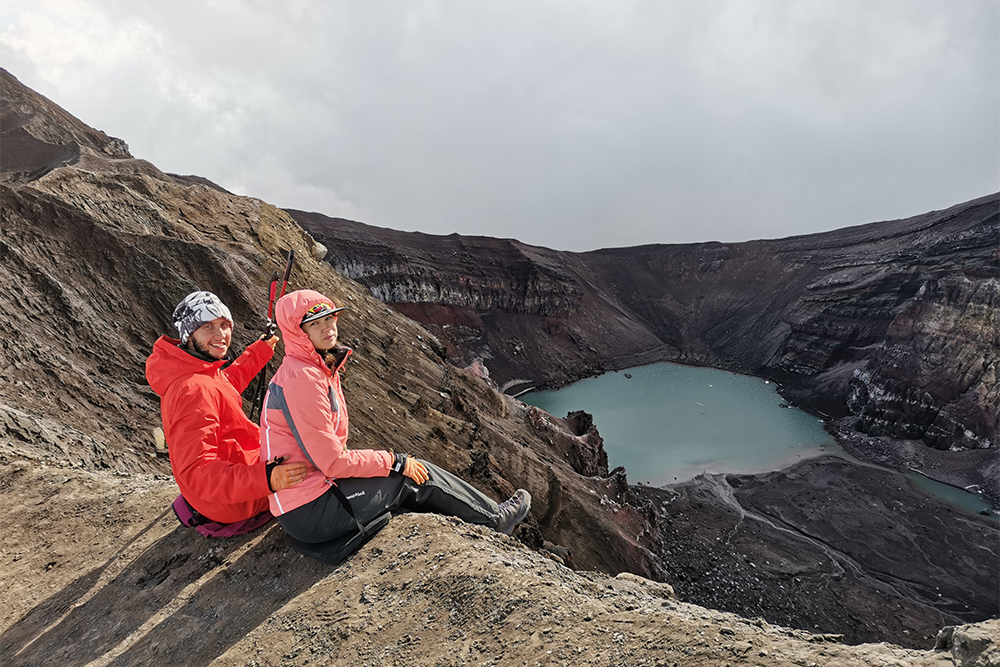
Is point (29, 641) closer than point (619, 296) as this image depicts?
Yes

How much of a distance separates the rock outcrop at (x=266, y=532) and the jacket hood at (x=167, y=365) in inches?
64.9

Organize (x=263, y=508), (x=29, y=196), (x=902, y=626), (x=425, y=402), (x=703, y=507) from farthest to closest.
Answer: (x=703, y=507)
(x=902, y=626)
(x=425, y=402)
(x=29, y=196)
(x=263, y=508)

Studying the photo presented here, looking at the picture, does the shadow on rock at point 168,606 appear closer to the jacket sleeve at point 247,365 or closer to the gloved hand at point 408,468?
the gloved hand at point 408,468

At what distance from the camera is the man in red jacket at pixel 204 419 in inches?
134

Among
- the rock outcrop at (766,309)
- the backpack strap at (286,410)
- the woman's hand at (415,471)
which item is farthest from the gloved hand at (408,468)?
the rock outcrop at (766,309)

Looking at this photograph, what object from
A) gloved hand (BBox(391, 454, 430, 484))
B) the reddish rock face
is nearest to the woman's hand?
gloved hand (BBox(391, 454, 430, 484))

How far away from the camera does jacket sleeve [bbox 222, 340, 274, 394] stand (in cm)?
432

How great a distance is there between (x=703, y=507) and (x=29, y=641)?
90.1 ft

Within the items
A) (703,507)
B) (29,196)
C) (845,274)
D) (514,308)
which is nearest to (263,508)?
(29,196)

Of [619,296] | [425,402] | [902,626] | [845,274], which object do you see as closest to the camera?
[425,402]

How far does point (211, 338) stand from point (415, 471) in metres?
1.98

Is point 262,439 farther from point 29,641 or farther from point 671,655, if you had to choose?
point 671,655

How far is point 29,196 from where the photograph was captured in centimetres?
967

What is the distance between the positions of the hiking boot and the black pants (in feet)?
0.28
